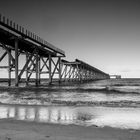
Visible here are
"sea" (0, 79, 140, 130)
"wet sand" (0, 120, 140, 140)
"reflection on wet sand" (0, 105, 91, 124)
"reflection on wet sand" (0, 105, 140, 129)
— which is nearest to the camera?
"wet sand" (0, 120, 140, 140)

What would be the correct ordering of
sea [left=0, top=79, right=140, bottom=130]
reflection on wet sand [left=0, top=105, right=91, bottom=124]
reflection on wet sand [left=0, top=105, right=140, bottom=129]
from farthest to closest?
1. reflection on wet sand [left=0, top=105, right=91, bottom=124]
2. sea [left=0, top=79, right=140, bottom=130]
3. reflection on wet sand [left=0, top=105, right=140, bottom=129]

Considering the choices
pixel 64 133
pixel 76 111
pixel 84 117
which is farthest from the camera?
pixel 76 111

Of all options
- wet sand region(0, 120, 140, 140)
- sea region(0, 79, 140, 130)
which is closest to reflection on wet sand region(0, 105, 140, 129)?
sea region(0, 79, 140, 130)

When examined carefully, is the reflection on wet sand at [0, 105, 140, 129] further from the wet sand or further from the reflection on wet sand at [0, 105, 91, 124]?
the wet sand

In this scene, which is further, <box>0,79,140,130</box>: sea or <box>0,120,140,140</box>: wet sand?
<box>0,79,140,130</box>: sea

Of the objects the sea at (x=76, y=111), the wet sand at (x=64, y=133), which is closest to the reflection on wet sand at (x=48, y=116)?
the sea at (x=76, y=111)

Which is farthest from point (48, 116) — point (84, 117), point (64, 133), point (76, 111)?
point (64, 133)

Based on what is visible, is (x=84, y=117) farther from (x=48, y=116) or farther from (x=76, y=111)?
(x=76, y=111)

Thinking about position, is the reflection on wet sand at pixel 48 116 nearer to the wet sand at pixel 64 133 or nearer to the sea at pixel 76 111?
the sea at pixel 76 111

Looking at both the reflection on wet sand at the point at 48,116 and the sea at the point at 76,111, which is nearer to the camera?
the sea at the point at 76,111

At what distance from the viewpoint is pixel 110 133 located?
462 centimetres

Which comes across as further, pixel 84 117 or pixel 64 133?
pixel 84 117

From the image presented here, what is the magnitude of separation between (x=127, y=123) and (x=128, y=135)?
1.43 meters

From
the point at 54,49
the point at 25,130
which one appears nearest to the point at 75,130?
the point at 25,130
